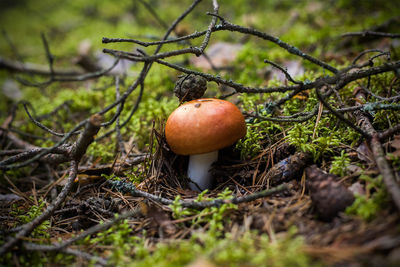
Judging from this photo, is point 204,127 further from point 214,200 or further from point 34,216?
point 34,216

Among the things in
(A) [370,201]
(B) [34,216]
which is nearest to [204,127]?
(A) [370,201]

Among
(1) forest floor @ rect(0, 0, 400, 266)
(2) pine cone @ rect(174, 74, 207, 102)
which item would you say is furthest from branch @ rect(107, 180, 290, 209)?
(2) pine cone @ rect(174, 74, 207, 102)

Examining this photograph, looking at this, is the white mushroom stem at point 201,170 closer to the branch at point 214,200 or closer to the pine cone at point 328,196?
the branch at point 214,200

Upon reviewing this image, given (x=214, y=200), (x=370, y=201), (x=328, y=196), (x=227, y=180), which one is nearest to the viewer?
(x=370, y=201)

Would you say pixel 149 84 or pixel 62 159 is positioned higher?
pixel 149 84

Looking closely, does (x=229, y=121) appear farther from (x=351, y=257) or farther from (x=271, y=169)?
(x=351, y=257)

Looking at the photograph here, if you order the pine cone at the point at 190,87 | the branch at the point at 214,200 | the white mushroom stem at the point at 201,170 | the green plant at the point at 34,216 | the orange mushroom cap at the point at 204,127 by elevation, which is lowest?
the green plant at the point at 34,216

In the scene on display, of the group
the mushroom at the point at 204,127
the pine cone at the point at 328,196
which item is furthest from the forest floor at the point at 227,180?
the mushroom at the point at 204,127

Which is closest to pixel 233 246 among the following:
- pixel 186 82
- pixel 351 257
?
pixel 351 257

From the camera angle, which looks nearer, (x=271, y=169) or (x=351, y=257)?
(x=351, y=257)
